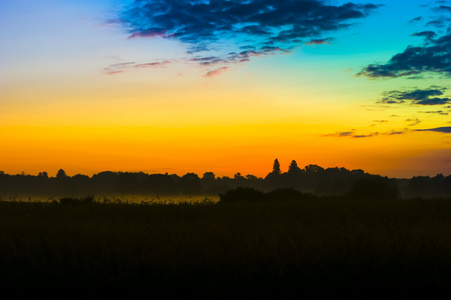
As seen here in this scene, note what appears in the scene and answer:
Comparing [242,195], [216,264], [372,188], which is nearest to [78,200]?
[242,195]

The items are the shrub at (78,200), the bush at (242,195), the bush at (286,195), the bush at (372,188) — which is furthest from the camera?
the bush at (372,188)

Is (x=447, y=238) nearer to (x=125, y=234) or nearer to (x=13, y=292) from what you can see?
(x=125, y=234)

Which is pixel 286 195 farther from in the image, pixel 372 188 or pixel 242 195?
pixel 372 188

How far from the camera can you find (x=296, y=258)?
9.89 metres

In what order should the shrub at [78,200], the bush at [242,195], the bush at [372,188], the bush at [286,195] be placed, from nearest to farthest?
1. the shrub at [78,200]
2. the bush at [242,195]
3. the bush at [286,195]
4. the bush at [372,188]

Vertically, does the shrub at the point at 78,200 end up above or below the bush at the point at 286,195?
above

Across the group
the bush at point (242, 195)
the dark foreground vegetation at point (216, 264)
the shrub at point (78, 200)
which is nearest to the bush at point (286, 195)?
the bush at point (242, 195)

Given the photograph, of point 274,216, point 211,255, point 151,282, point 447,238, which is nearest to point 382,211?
point 274,216

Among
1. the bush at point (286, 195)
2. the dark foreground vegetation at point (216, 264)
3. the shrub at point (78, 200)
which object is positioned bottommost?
the dark foreground vegetation at point (216, 264)

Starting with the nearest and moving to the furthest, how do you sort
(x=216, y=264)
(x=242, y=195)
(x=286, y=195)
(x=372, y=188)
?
(x=216, y=264) → (x=242, y=195) → (x=286, y=195) → (x=372, y=188)

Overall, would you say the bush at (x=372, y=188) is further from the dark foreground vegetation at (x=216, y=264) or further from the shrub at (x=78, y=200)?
the dark foreground vegetation at (x=216, y=264)

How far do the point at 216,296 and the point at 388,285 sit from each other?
3.18 meters

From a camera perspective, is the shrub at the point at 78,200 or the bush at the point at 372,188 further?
the bush at the point at 372,188

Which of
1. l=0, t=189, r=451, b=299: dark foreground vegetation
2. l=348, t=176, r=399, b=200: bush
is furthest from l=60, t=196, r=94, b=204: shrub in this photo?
l=348, t=176, r=399, b=200: bush
